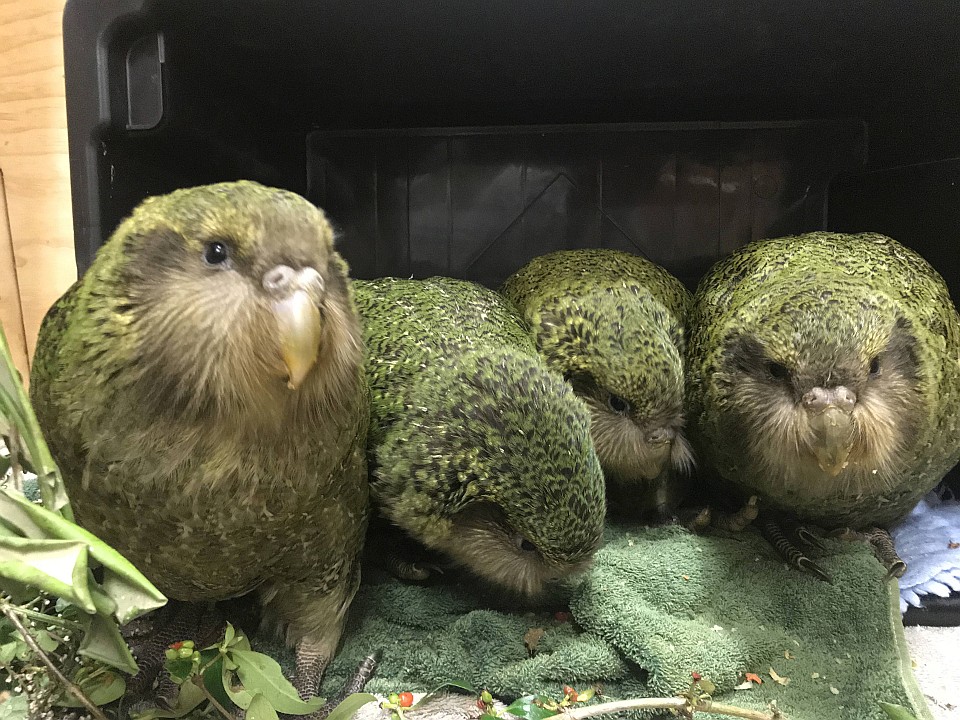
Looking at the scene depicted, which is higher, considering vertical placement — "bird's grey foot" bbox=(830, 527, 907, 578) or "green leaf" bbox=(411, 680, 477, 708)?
"bird's grey foot" bbox=(830, 527, 907, 578)

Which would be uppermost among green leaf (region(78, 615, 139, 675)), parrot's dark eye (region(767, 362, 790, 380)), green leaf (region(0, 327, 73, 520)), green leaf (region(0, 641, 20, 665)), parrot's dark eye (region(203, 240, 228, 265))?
parrot's dark eye (region(203, 240, 228, 265))

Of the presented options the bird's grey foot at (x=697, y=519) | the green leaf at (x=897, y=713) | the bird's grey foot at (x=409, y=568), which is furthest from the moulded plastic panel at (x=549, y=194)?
the green leaf at (x=897, y=713)

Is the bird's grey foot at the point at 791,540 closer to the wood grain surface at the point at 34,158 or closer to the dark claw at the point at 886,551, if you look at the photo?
the dark claw at the point at 886,551

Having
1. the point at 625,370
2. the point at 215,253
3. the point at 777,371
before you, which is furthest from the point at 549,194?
the point at 215,253

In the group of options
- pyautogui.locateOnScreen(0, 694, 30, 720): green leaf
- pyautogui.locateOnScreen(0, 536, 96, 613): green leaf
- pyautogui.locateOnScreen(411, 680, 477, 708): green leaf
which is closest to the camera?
pyautogui.locateOnScreen(0, 536, 96, 613): green leaf

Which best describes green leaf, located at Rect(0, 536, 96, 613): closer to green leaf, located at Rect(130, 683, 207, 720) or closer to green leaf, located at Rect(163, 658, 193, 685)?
green leaf, located at Rect(163, 658, 193, 685)

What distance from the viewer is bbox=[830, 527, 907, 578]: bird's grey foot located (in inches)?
54.9

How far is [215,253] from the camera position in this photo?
0.80 m

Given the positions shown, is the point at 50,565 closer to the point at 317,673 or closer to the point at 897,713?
the point at 317,673

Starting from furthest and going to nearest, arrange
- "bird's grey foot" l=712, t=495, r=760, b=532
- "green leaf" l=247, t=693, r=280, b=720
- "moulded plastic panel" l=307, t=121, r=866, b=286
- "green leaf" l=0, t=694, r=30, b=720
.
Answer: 1. "moulded plastic panel" l=307, t=121, r=866, b=286
2. "bird's grey foot" l=712, t=495, r=760, b=532
3. "green leaf" l=0, t=694, r=30, b=720
4. "green leaf" l=247, t=693, r=280, b=720

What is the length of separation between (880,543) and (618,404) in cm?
70

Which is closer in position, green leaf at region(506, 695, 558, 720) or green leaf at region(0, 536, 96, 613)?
green leaf at region(0, 536, 96, 613)

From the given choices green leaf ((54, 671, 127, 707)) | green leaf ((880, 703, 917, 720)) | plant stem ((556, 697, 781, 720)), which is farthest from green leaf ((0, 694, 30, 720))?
green leaf ((880, 703, 917, 720))

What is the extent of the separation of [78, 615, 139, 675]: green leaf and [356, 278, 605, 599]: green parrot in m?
0.54
